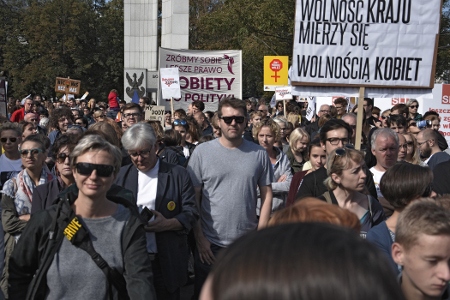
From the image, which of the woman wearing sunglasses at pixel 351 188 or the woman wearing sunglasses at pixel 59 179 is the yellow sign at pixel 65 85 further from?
the woman wearing sunglasses at pixel 351 188

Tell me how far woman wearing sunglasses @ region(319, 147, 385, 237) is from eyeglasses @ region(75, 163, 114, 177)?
5.10ft

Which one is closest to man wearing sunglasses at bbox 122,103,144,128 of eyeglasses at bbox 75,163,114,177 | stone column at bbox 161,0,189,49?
eyeglasses at bbox 75,163,114,177

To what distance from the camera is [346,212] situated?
276cm

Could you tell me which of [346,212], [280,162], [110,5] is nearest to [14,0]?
[110,5]

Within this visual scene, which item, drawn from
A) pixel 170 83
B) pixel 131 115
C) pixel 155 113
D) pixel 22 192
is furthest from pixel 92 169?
pixel 170 83

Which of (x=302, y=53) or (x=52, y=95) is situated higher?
(x=302, y=53)

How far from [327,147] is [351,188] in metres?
1.28

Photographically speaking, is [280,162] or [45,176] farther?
[280,162]

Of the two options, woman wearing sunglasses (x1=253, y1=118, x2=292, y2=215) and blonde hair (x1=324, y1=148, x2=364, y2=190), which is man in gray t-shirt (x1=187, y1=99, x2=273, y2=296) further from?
woman wearing sunglasses (x1=253, y1=118, x2=292, y2=215)

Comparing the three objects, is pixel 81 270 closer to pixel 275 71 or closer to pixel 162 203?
pixel 162 203

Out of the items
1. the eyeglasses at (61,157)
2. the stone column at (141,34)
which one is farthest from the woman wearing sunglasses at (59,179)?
the stone column at (141,34)

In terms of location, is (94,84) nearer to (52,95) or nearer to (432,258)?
(52,95)

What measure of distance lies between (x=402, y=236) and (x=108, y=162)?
5.55 ft

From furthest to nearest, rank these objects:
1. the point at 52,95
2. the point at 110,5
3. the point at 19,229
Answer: the point at 110,5
the point at 52,95
the point at 19,229
